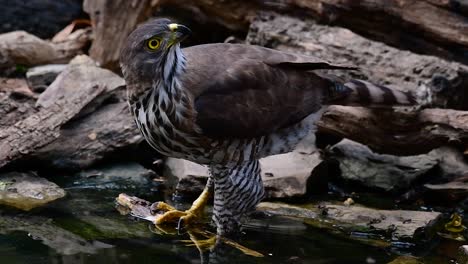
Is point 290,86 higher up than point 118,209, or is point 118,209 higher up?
point 290,86

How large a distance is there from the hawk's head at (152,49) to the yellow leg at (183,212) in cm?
130

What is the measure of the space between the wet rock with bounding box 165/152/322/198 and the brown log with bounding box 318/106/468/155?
1.20 ft

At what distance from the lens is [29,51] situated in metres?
8.70

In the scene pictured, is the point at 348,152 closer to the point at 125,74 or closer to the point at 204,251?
the point at 204,251

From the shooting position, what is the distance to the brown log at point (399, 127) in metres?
6.86

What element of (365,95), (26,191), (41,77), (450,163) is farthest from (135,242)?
(41,77)

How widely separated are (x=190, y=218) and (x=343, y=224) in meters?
1.11

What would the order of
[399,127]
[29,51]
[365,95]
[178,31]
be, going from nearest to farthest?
[178,31]
[365,95]
[399,127]
[29,51]

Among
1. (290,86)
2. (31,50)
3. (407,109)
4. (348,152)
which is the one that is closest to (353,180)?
(348,152)

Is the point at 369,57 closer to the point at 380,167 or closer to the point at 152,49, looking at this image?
the point at 380,167

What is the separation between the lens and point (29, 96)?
7.90 meters

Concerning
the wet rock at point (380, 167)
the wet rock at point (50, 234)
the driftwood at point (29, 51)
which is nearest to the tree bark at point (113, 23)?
the driftwood at point (29, 51)

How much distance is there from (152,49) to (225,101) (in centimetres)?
65

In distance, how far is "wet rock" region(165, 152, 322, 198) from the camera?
267 inches
